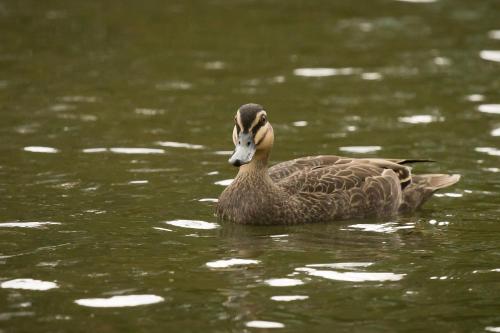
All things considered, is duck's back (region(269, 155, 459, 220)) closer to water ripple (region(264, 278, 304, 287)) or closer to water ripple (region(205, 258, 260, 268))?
water ripple (region(205, 258, 260, 268))

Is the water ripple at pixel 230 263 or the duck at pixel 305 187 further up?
the duck at pixel 305 187

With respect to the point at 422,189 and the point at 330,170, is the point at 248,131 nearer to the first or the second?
the point at 330,170

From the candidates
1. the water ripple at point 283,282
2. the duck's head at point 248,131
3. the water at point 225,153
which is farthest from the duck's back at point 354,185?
the water ripple at point 283,282

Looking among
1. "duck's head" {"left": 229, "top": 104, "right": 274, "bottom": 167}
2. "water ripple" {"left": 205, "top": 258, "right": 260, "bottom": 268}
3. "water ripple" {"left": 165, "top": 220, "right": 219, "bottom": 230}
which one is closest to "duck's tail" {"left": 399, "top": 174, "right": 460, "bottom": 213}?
"duck's head" {"left": 229, "top": 104, "right": 274, "bottom": 167}

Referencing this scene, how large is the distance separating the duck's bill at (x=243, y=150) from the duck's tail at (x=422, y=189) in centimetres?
218

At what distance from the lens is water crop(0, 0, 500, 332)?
34.6ft

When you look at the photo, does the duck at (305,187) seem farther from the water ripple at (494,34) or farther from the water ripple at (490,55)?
the water ripple at (494,34)

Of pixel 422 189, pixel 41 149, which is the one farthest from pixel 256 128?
pixel 41 149

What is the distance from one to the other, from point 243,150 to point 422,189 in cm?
250

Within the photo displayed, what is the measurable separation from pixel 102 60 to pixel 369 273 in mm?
11942

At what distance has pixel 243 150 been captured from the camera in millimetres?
13219

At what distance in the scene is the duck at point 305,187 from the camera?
44.3ft

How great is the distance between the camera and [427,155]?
16438 millimetres

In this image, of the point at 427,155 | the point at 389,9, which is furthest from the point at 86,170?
the point at 389,9
